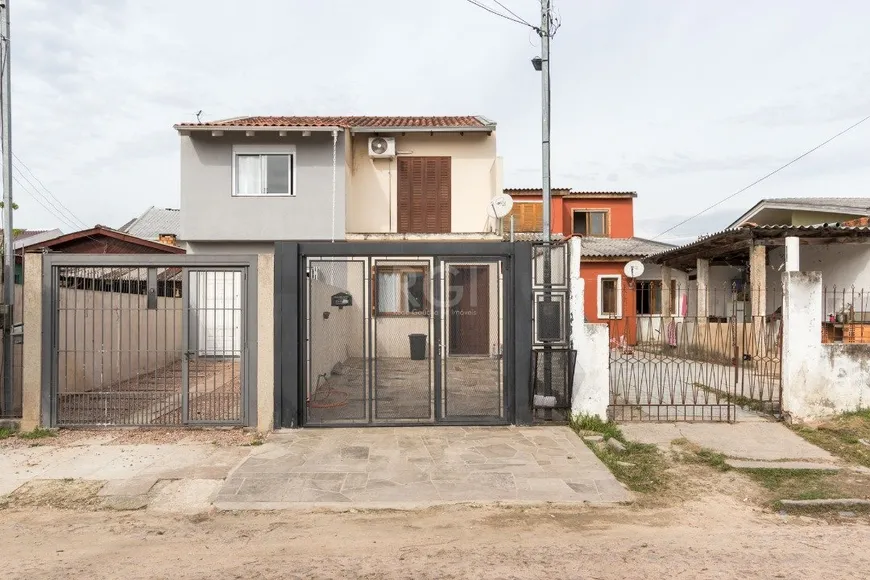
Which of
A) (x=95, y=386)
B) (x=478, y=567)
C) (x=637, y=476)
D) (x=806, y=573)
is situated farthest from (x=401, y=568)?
(x=95, y=386)

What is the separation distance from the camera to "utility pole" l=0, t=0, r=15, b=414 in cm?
731

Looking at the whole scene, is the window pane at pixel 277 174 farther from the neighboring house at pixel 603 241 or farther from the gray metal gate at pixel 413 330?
the gray metal gate at pixel 413 330

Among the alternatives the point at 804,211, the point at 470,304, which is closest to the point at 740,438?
the point at 470,304

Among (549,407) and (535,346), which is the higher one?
(535,346)

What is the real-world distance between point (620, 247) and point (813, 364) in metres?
13.7

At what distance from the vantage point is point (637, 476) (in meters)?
5.60

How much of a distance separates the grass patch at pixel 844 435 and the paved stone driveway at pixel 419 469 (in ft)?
9.47

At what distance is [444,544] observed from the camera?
4.05 m

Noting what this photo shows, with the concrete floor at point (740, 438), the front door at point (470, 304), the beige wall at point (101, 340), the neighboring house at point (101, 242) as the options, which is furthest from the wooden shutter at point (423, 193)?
the concrete floor at point (740, 438)

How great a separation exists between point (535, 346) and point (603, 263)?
41.9 feet

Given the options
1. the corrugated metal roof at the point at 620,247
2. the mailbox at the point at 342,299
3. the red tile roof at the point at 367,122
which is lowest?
the mailbox at the point at 342,299

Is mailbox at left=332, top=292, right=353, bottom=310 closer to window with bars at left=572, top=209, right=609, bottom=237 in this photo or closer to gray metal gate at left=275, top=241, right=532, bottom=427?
gray metal gate at left=275, top=241, right=532, bottom=427

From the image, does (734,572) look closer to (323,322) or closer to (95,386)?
(323,322)

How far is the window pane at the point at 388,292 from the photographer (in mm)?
7355
